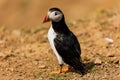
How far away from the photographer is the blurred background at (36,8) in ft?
58.9

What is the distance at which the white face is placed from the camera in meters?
8.59

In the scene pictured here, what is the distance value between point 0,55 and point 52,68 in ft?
3.90

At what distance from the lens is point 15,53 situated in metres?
9.92

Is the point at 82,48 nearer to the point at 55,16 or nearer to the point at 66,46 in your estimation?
the point at 66,46

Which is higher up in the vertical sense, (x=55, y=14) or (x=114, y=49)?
(x=55, y=14)

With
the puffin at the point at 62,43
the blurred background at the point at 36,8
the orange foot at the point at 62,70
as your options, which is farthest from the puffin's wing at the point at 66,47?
the blurred background at the point at 36,8

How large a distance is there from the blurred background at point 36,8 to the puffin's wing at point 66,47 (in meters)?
8.86

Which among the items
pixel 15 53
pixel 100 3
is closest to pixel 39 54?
pixel 15 53

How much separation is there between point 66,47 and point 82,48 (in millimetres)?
1523

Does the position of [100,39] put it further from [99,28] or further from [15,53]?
[15,53]

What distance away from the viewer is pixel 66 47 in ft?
28.2

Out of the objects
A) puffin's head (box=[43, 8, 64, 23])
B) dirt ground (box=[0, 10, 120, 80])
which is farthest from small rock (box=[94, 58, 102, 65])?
puffin's head (box=[43, 8, 64, 23])

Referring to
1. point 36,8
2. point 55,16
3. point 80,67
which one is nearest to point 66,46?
point 80,67

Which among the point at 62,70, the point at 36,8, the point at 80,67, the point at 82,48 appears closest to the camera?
the point at 80,67
